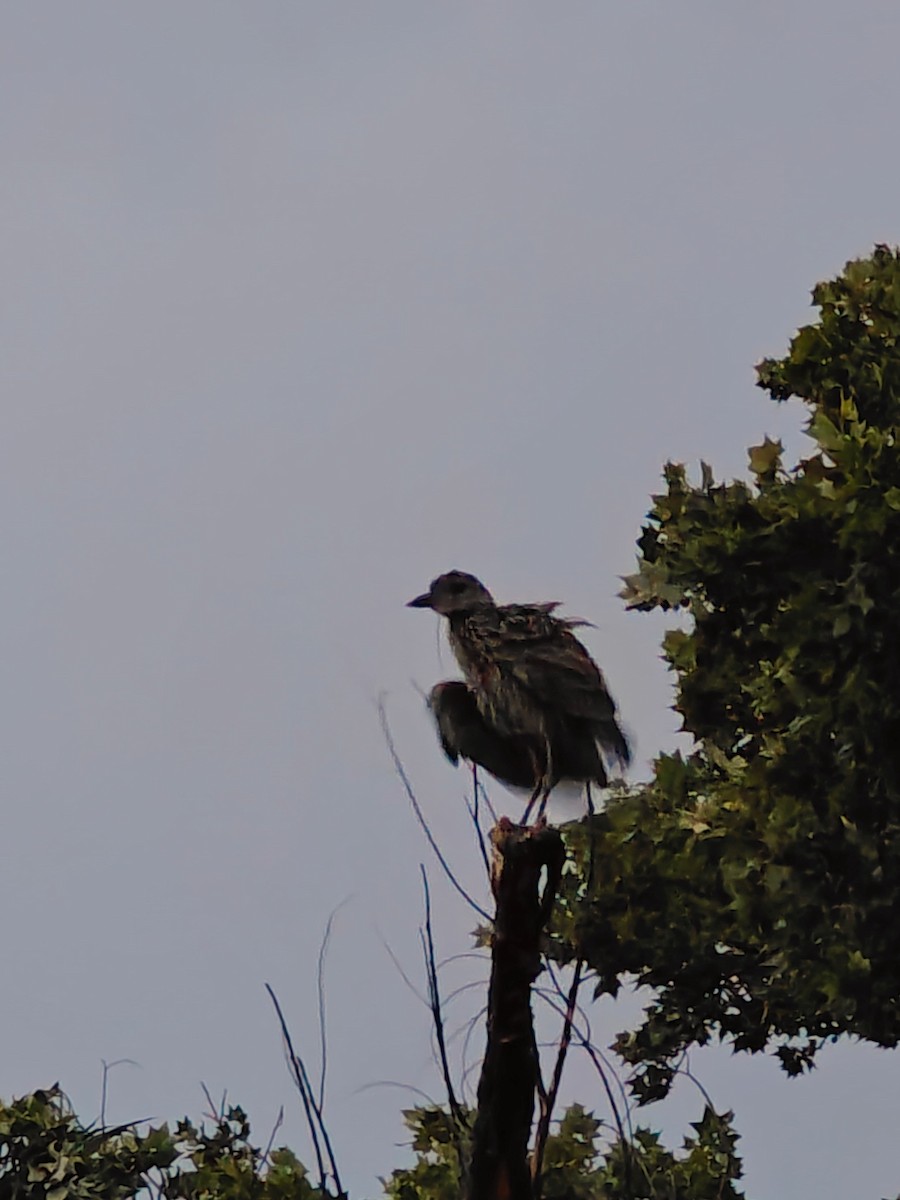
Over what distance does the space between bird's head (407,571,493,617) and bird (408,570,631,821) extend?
0.72ft

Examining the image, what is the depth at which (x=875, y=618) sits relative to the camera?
11.4m

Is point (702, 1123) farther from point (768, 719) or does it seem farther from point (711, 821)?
point (768, 719)

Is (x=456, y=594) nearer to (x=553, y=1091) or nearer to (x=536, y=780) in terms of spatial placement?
(x=536, y=780)

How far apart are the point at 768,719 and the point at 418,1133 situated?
4.28m

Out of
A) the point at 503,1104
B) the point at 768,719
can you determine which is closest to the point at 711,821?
the point at 768,719

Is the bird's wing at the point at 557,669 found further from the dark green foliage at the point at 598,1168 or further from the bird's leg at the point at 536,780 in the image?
the dark green foliage at the point at 598,1168

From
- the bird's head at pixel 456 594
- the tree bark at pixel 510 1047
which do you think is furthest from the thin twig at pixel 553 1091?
the bird's head at pixel 456 594

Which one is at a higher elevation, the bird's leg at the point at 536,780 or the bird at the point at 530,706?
the bird at the point at 530,706

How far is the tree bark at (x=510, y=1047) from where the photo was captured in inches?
183

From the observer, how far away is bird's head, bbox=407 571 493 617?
8.48 m

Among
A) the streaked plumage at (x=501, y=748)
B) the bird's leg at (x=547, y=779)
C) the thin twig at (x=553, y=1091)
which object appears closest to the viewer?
the thin twig at (x=553, y=1091)

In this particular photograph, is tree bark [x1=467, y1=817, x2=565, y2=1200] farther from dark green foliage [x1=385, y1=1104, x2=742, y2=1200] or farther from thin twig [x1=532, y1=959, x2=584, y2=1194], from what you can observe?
dark green foliage [x1=385, y1=1104, x2=742, y2=1200]

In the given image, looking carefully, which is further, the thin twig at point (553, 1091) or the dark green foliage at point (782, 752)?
the dark green foliage at point (782, 752)

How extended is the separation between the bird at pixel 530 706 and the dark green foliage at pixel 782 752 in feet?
10.6
